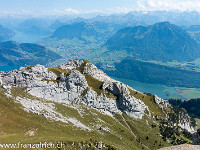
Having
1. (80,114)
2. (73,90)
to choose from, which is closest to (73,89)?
(73,90)

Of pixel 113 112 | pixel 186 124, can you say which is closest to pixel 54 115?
pixel 113 112

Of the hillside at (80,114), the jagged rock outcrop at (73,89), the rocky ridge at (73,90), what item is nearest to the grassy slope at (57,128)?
the hillside at (80,114)

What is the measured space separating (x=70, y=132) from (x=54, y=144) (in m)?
25.1

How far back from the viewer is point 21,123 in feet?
319

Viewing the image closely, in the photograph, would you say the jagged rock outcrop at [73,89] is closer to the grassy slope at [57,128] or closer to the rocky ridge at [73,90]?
the rocky ridge at [73,90]

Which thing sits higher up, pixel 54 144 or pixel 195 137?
pixel 195 137

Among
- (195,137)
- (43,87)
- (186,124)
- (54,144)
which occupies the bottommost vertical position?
(186,124)

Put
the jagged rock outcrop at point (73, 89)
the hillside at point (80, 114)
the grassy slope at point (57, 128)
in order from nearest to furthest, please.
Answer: the grassy slope at point (57, 128) → the hillside at point (80, 114) → the jagged rock outcrop at point (73, 89)

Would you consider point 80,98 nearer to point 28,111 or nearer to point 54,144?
point 28,111

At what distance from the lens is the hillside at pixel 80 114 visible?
98.6 metres

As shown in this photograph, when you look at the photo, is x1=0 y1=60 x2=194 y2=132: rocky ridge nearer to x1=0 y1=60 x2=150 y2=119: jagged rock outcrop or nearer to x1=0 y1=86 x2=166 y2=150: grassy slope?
x1=0 y1=60 x2=150 y2=119: jagged rock outcrop

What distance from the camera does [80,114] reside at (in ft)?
447

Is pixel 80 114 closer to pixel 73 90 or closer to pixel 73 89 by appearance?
pixel 73 90

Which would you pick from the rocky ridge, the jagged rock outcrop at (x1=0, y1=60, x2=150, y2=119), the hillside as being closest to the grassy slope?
the hillside
